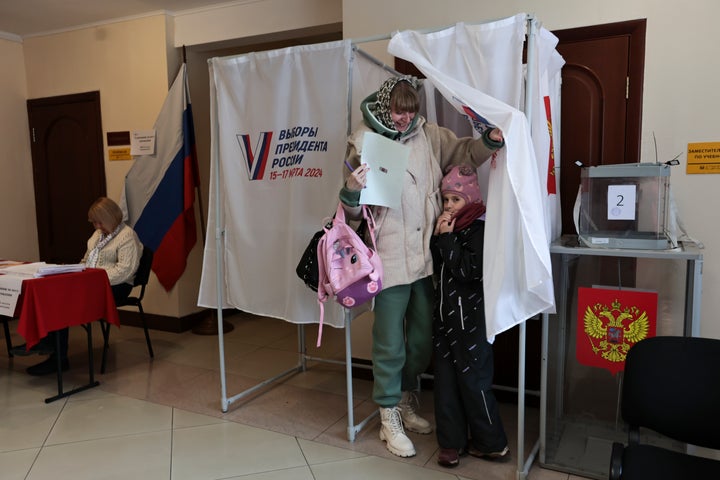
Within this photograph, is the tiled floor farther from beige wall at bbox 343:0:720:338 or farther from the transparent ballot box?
beige wall at bbox 343:0:720:338

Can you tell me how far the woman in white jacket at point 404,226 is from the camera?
7.68ft

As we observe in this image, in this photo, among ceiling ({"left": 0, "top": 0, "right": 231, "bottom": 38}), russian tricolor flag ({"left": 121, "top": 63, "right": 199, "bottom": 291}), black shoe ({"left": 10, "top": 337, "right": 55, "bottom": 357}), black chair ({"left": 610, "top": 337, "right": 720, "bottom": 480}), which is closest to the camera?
black chair ({"left": 610, "top": 337, "right": 720, "bottom": 480})

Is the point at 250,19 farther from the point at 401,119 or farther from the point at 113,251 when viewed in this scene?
the point at 401,119

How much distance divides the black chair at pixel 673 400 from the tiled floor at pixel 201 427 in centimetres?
78

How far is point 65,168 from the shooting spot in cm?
523

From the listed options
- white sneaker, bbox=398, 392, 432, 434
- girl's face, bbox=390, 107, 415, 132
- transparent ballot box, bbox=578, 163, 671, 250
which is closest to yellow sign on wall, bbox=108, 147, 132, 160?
girl's face, bbox=390, 107, 415, 132

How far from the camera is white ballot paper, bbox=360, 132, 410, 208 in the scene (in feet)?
7.36

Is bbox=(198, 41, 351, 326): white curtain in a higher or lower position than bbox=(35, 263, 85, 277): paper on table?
higher

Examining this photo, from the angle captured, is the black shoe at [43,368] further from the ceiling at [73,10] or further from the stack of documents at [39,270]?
the ceiling at [73,10]

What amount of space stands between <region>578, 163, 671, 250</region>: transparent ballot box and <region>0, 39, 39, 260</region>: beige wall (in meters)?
5.23

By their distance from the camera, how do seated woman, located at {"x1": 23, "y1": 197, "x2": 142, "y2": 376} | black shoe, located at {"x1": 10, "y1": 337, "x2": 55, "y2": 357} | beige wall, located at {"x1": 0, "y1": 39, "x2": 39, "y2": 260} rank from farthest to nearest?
beige wall, located at {"x1": 0, "y1": 39, "x2": 39, "y2": 260}
seated woman, located at {"x1": 23, "y1": 197, "x2": 142, "y2": 376}
black shoe, located at {"x1": 10, "y1": 337, "x2": 55, "y2": 357}

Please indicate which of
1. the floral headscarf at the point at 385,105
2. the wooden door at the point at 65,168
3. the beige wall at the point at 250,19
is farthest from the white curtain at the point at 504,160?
the wooden door at the point at 65,168

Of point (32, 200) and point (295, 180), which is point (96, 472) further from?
point (32, 200)

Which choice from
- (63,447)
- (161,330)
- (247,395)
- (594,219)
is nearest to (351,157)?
(594,219)
